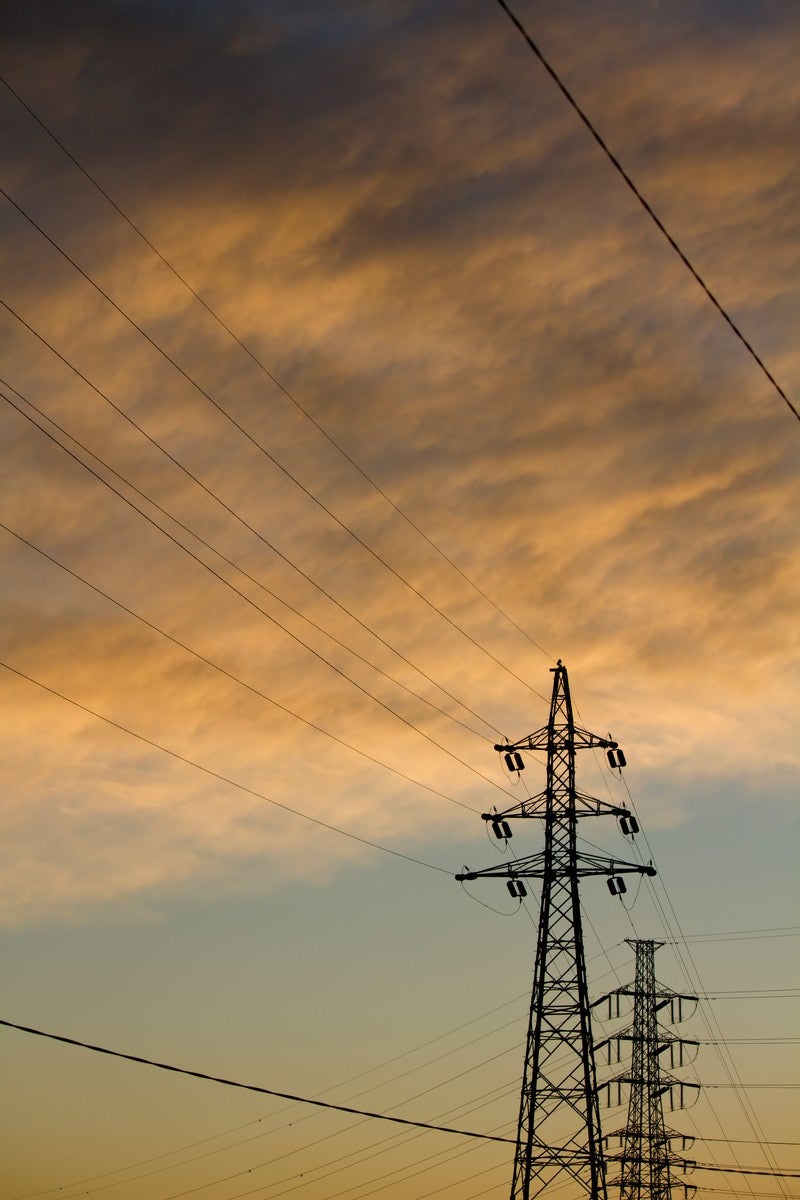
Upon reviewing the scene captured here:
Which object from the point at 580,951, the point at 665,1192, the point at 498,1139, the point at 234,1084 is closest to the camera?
the point at 234,1084

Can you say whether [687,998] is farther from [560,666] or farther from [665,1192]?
[560,666]

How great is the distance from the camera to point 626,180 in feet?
49.4

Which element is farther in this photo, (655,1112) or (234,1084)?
(655,1112)

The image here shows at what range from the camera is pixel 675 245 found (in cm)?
1599

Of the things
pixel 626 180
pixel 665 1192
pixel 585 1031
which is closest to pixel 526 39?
pixel 626 180

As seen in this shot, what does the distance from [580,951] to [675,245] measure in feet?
86.8

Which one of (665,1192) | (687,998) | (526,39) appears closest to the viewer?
(526,39)

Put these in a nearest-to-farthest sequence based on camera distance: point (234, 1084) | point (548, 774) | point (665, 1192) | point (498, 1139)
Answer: point (234, 1084) → point (498, 1139) → point (548, 774) → point (665, 1192)

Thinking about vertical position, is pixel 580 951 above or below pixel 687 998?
below

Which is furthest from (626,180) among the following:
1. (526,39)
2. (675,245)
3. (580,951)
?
(580,951)

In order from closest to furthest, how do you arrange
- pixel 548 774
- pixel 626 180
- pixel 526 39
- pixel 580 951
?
pixel 526 39 → pixel 626 180 → pixel 580 951 → pixel 548 774

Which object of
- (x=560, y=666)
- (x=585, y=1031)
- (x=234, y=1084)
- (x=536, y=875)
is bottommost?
(x=234, y=1084)

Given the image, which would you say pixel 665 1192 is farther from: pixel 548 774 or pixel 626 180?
pixel 626 180

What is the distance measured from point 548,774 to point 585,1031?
7.83 metres
